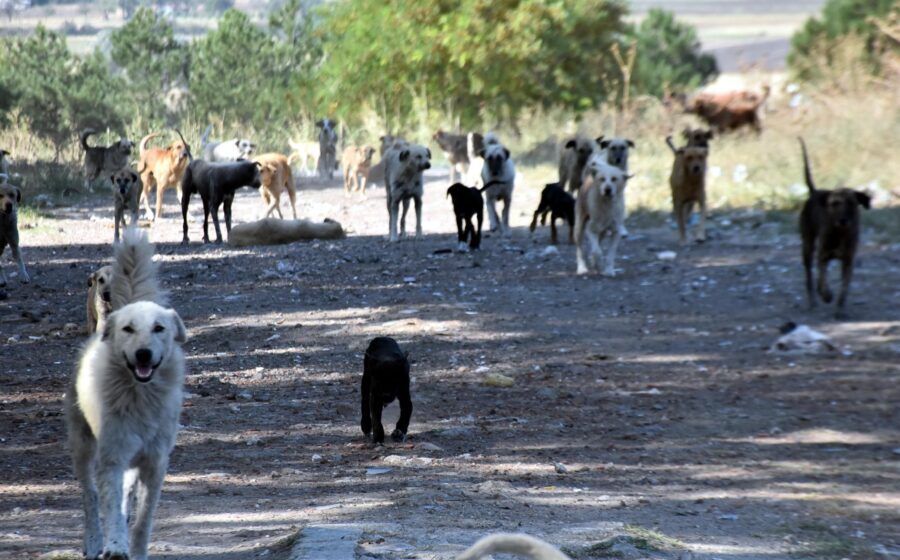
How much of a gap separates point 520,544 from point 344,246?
48.1ft

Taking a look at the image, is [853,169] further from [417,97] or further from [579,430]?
[417,97]

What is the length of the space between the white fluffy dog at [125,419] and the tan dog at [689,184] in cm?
1059

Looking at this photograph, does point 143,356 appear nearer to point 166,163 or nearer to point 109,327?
point 109,327

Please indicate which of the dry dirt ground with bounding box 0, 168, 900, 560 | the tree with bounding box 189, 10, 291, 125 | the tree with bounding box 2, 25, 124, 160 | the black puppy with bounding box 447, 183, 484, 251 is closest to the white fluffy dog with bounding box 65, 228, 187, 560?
the dry dirt ground with bounding box 0, 168, 900, 560

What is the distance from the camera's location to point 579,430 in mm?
8086

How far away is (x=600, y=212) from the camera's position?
13.7 meters

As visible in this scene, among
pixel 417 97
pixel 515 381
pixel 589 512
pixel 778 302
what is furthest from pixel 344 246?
pixel 417 97

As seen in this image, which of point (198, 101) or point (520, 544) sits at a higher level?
point (198, 101)

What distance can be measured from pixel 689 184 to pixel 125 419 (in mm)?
11042

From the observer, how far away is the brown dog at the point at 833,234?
36.8ft

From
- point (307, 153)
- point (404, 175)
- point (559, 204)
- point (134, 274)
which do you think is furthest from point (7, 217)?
point (307, 153)

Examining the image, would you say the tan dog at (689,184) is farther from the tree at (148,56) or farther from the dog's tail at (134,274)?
the tree at (148,56)

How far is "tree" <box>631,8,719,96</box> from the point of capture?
59656mm

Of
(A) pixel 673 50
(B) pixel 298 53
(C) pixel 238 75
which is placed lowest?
(C) pixel 238 75
